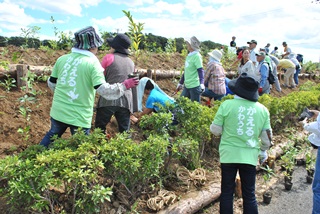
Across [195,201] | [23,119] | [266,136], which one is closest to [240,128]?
[266,136]

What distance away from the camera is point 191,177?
4047mm

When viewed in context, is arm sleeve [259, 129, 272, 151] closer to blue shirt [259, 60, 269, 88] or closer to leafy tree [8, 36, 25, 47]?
blue shirt [259, 60, 269, 88]

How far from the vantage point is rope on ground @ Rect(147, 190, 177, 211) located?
335 centimetres

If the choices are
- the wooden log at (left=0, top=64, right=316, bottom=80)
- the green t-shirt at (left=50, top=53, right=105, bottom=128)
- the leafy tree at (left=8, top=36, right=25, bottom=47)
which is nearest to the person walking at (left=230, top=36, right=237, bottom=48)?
the wooden log at (left=0, top=64, right=316, bottom=80)

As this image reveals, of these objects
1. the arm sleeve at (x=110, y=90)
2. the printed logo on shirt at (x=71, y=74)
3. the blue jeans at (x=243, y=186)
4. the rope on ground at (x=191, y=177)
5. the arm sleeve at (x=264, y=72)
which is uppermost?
the printed logo on shirt at (x=71, y=74)

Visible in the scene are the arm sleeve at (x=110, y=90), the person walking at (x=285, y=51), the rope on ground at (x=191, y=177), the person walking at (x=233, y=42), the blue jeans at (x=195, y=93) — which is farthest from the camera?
the person walking at (x=233, y=42)

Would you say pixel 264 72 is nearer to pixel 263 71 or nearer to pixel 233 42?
pixel 263 71

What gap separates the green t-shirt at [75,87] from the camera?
10.8 feet

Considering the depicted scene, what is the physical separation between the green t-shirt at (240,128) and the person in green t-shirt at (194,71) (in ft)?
8.48

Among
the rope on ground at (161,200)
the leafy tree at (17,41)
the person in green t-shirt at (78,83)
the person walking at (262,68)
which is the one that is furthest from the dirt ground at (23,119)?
the person walking at (262,68)

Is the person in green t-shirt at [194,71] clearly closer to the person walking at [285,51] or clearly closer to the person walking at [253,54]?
the person walking at [253,54]

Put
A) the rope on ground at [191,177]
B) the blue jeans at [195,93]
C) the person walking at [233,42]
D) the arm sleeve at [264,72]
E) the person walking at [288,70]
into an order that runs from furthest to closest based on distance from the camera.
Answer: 1. the person walking at [233,42]
2. the person walking at [288,70]
3. the arm sleeve at [264,72]
4. the blue jeans at [195,93]
5. the rope on ground at [191,177]

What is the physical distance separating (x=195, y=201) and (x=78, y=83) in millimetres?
1890

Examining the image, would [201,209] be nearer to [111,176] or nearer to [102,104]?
[111,176]
